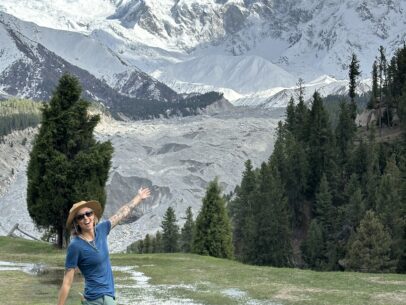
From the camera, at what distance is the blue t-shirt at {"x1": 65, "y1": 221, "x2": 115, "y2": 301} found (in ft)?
47.3

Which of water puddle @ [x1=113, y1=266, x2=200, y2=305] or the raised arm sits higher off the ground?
the raised arm

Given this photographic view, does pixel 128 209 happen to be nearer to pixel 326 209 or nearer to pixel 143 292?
pixel 143 292

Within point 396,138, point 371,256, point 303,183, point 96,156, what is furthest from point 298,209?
point 96,156

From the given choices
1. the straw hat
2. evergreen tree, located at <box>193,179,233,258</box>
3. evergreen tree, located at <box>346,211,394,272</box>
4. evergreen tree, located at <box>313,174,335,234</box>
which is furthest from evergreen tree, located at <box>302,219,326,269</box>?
the straw hat

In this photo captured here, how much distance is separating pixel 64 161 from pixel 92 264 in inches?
1356

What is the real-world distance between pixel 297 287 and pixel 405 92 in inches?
3658

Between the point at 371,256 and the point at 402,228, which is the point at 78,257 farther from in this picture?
the point at 402,228

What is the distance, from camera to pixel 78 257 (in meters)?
14.5

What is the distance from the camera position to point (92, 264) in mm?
14523

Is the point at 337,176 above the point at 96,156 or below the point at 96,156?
above

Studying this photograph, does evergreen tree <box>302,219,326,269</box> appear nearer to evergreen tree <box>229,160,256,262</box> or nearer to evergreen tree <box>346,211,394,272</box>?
evergreen tree <box>229,160,256,262</box>

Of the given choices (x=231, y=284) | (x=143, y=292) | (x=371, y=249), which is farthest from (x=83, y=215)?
(x=371, y=249)

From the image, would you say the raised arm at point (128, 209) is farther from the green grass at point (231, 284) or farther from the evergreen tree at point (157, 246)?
the evergreen tree at point (157, 246)

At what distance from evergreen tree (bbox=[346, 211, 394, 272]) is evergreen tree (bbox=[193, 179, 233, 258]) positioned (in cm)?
1822
